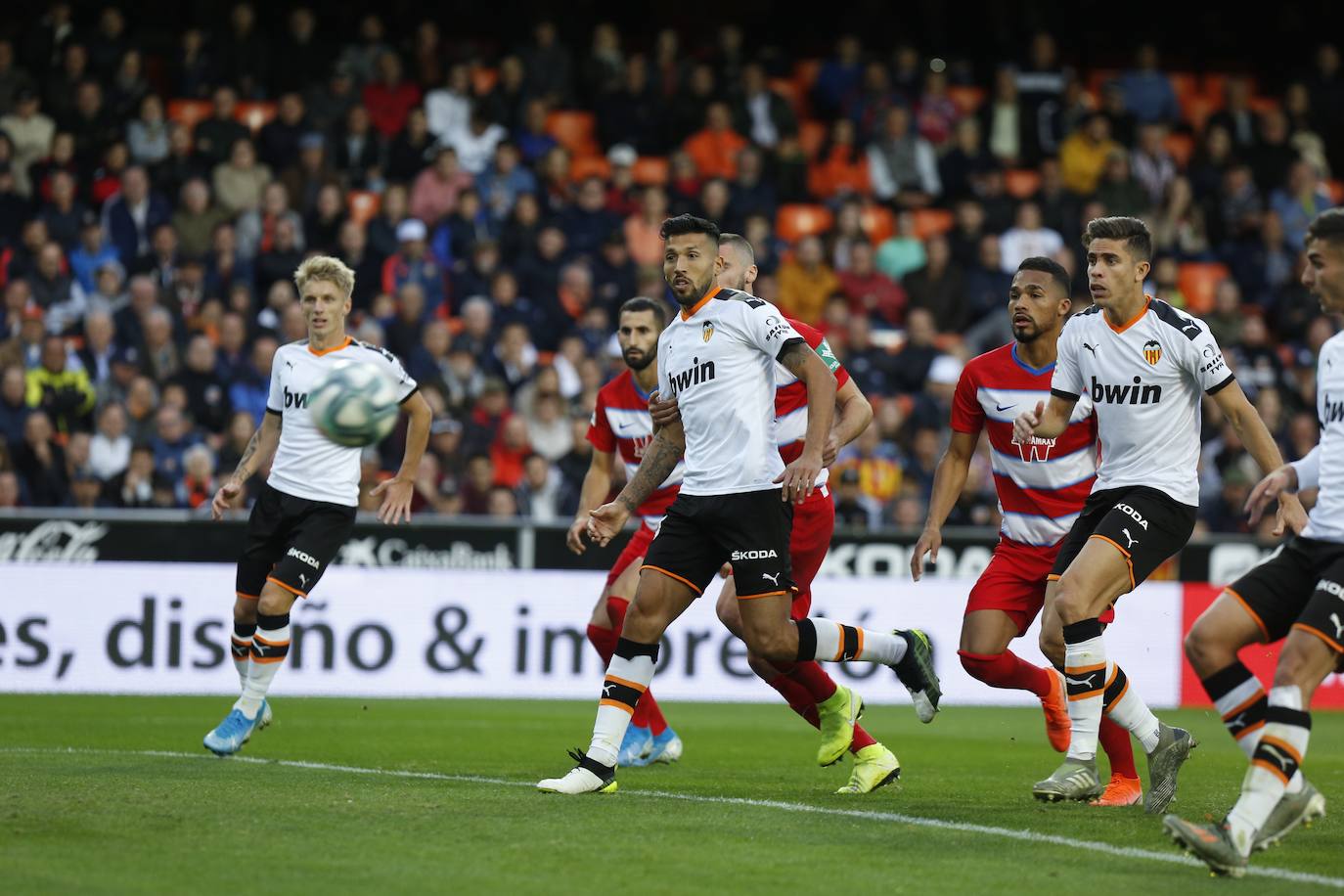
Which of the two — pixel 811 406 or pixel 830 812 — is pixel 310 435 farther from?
pixel 830 812

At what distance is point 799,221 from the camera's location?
71.4 ft

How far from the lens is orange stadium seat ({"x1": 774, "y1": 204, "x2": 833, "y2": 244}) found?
71.2ft

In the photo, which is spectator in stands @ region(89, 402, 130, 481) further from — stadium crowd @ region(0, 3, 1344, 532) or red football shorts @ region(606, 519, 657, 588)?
red football shorts @ region(606, 519, 657, 588)

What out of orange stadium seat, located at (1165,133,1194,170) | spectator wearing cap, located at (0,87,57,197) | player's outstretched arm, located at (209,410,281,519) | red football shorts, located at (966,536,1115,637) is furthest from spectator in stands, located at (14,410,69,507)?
orange stadium seat, located at (1165,133,1194,170)

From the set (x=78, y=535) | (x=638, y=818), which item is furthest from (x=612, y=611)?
(x=78, y=535)

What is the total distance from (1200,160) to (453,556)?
11787 mm

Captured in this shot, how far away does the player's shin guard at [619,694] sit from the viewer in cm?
806

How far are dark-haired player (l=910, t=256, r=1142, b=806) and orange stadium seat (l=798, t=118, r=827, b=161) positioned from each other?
1396 cm

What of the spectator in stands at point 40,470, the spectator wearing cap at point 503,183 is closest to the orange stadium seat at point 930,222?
the spectator wearing cap at point 503,183

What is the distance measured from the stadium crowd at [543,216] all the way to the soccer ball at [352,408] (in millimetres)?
7437

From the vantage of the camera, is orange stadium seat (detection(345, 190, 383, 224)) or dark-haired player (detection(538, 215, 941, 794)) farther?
orange stadium seat (detection(345, 190, 383, 224))

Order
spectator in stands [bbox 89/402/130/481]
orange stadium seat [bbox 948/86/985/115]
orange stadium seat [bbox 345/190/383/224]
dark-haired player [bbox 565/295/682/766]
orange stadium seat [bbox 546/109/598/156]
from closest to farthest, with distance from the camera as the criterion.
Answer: dark-haired player [bbox 565/295/682/766]
spectator in stands [bbox 89/402/130/481]
orange stadium seat [bbox 345/190/383/224]
orange stadium seat [bbox 546/109/598/156]
orange stadium seat [bbox 948/86/985/115]

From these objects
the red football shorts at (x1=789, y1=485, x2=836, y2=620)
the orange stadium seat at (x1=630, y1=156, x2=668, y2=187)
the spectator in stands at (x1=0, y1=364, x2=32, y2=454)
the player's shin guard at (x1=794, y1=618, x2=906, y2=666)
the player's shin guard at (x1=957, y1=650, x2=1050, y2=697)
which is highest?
the orange stadium seat at (x1=630, y1=156, x2=668, y2=187)

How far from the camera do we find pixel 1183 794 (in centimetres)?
901
